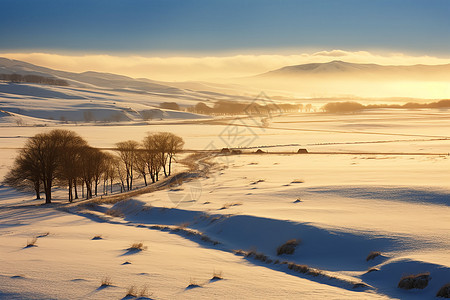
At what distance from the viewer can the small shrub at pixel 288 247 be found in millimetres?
25058

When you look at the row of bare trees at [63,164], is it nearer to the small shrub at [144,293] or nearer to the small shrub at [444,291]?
the small shrub at [144,293]

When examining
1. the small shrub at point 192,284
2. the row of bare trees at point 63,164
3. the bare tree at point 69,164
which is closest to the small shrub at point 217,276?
the small shrub at point 192,284

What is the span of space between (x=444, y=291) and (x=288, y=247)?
969cm

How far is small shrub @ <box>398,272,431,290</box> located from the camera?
1788 centimetres

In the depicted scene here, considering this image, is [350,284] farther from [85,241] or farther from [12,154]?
[12,154]

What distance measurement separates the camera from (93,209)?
160ft

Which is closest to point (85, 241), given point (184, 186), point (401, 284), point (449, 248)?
point (401, 284)

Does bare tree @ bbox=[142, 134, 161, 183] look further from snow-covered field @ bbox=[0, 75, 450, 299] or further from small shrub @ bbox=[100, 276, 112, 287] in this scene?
small shrub @ bbox=[100, 276, 112, 287]

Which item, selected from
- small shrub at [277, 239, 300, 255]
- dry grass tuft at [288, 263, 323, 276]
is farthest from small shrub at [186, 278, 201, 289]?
small shrub at [277, 239, 300, 255]

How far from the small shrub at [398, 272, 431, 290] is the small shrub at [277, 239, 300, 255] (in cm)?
750

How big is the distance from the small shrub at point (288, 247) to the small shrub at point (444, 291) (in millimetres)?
9045

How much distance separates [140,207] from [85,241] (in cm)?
1653

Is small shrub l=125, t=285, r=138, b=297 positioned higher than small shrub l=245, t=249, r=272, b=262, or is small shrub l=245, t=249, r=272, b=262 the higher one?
small shrub l=125, t=285, r=138, b=297

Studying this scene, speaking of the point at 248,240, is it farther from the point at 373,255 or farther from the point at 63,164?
the point at 63,164
